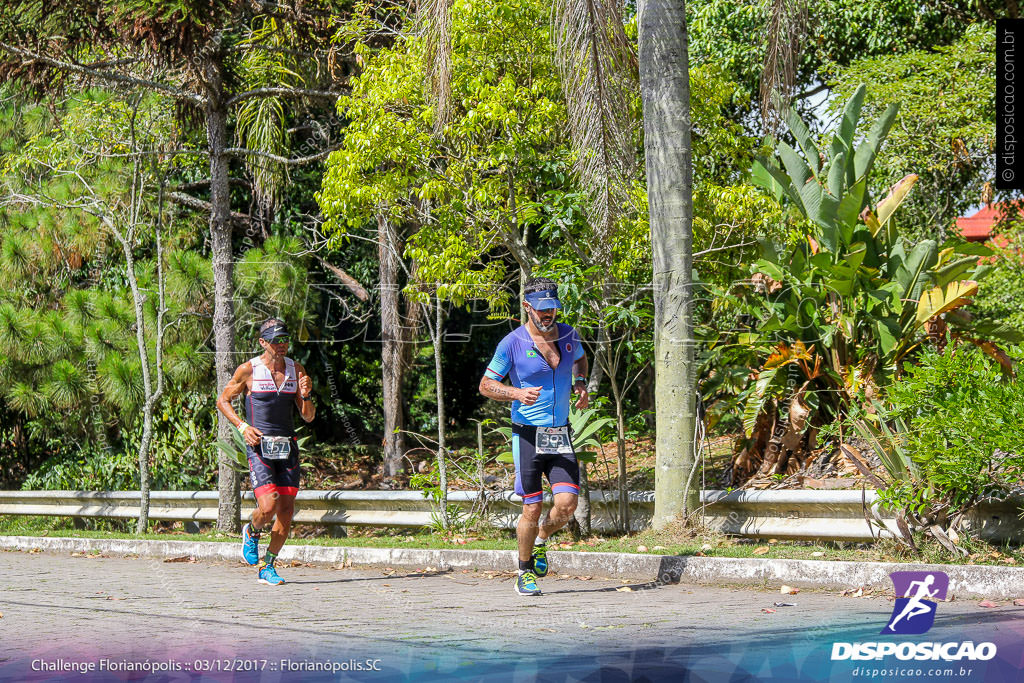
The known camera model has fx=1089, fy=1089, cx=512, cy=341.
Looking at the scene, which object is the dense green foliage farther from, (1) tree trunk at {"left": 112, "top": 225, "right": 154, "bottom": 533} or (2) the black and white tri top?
(2) the black and white tri top

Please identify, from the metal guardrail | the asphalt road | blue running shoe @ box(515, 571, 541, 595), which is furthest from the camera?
the metal guardrail

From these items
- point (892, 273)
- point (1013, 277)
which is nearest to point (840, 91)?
point (1013, 277)

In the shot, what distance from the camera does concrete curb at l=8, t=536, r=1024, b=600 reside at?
6.52m

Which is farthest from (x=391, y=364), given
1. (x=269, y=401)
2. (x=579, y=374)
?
(x=579, y=374)

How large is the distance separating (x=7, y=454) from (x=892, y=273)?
1540cm

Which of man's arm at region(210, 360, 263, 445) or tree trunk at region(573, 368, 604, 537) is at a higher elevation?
man's arm at region(210, 360, 263, 445)

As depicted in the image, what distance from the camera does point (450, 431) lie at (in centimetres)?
2019

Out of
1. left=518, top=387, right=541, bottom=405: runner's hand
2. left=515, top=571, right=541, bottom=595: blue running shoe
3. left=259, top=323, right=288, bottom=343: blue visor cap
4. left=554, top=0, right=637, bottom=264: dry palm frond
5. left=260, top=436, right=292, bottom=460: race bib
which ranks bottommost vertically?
left=515, top=571, right=541, bottom=595: blue running shoe

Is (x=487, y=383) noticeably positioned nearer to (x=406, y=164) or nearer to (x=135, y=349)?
(x=406, y=164)

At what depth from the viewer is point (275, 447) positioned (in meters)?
8.52

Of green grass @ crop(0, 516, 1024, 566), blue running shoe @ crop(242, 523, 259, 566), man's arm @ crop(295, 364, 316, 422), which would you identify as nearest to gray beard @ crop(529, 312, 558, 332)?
green grass @ crop(0, 516, 1024, 566)

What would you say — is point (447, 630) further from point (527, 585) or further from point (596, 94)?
point (596, 94)

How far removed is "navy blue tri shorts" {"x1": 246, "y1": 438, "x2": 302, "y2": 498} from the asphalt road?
0.73 meters

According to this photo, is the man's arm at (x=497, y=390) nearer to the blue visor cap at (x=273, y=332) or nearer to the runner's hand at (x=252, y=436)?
the blue visor cap at (x=273, y=332)
